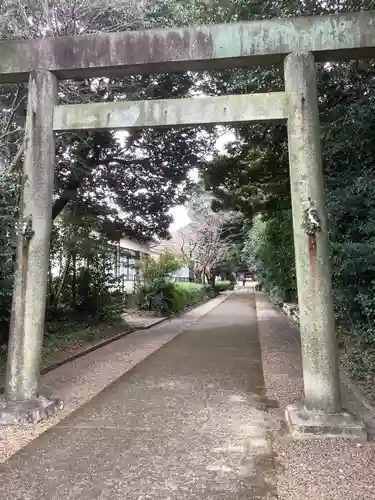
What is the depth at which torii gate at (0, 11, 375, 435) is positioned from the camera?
486 cm

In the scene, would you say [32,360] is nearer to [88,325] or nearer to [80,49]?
[80,49]

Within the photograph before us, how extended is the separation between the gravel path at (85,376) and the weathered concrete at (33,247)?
0.55 meters

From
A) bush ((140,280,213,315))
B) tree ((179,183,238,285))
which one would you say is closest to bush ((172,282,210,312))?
bush ((140,280,213,315))

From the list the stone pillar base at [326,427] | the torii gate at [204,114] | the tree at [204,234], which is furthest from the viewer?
the tree at [204,234]

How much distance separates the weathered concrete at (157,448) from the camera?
11.7 feet

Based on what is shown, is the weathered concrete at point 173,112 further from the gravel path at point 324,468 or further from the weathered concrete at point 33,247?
the gravel path at point 324,468

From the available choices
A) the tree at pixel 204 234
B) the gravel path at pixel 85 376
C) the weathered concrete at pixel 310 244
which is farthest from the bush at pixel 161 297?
the weathered concrete at pixel 310 244

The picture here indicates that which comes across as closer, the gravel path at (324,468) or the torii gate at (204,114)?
the gravel path at (324,468)

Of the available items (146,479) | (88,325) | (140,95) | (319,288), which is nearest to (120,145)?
(140,95)

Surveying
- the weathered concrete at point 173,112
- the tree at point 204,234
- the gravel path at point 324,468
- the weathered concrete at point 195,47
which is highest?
the tree at point 204,234

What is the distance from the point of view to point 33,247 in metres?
5.32

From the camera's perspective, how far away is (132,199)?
13602 millimetres

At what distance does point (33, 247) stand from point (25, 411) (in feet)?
6.17

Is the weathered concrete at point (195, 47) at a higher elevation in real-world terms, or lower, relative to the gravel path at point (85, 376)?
higher
